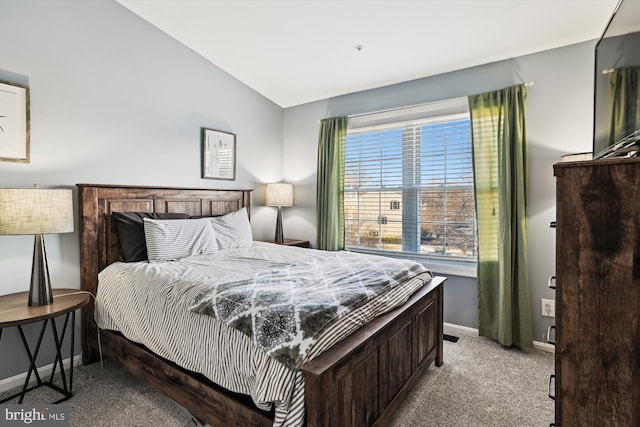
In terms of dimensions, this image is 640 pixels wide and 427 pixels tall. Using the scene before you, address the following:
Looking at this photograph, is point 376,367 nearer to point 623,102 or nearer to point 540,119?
point 623,102

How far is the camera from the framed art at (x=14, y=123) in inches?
85.4

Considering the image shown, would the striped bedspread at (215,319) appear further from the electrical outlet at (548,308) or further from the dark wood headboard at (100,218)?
the electrical outlet at (548,308)

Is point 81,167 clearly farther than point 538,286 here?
No

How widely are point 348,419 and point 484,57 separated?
9.84ft

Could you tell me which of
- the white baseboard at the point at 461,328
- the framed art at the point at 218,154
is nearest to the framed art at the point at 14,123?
the framed art at the point at 218,154

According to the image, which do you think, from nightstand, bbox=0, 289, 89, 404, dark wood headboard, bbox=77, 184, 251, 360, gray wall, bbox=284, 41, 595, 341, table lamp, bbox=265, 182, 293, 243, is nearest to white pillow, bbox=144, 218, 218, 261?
dark wood headboard, bbox=77, 184, 251, 360

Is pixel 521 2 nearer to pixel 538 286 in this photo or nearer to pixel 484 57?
pixel 484 57

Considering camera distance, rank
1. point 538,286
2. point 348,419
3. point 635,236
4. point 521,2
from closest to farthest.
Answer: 1. point 635,236
2. point 348,419
3. point 521,2
4. point 538,286

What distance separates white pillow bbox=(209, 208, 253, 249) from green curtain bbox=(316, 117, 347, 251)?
98cm

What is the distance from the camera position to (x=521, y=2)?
7.35 feet

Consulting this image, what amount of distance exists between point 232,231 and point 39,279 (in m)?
1.48

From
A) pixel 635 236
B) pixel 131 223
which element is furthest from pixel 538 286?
pixel 131 223

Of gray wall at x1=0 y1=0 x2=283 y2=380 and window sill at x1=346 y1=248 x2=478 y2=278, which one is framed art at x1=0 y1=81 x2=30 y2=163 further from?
window sill at x1=346 y1=248 x2=478 y2=278

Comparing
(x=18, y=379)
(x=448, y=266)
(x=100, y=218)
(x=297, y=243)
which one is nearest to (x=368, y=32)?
(x=448, y=266)
